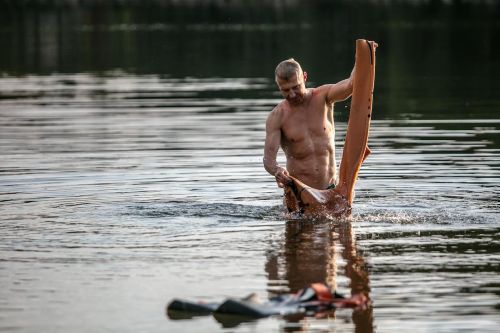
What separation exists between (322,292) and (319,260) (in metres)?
1.84

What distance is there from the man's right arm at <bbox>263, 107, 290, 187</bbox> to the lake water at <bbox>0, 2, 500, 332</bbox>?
47 cm

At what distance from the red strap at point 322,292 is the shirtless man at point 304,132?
12.7 ft

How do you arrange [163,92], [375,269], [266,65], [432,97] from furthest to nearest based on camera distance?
[266,65] → [163,92] → [432,97] → [375,269]

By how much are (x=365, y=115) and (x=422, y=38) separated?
3939 centimetres

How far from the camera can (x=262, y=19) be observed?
2886 inches

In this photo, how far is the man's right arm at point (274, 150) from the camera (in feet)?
45.2

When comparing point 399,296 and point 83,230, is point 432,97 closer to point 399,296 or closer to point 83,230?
point 83,230

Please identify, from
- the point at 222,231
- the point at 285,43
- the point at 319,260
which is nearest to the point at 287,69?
the point at 222,231

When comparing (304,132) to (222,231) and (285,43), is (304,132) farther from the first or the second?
(285,43)

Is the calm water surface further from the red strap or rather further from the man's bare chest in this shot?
the man's bare chest

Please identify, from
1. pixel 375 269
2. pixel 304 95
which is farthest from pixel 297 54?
pixel 375 269

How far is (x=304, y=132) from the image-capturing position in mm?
14258

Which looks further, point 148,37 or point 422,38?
point 148,37

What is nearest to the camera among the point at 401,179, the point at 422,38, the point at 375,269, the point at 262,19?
the point at 375,269
